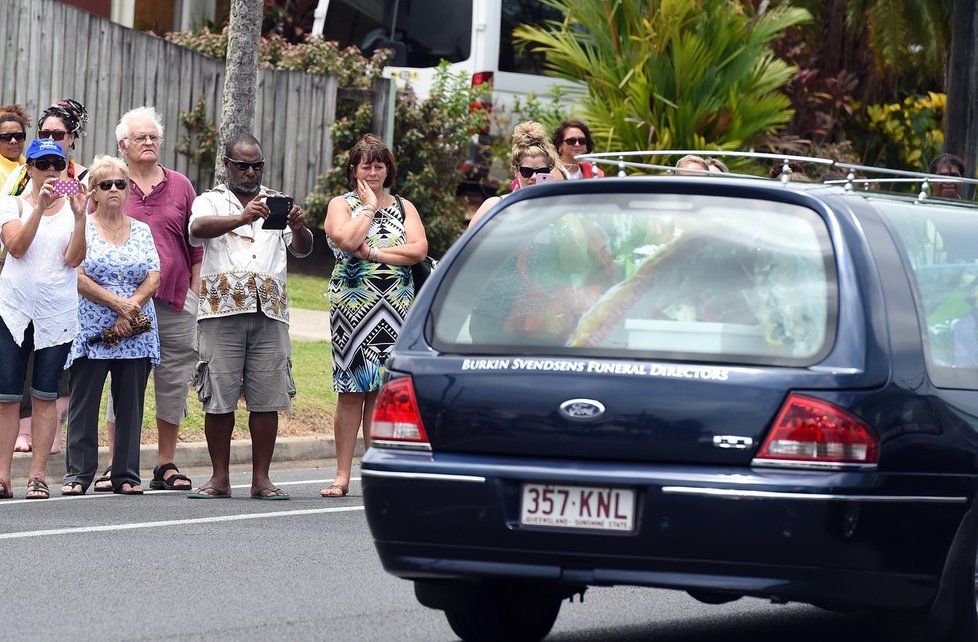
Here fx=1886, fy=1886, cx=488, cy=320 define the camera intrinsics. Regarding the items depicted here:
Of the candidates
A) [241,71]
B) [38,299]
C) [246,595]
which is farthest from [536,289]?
[241,71]

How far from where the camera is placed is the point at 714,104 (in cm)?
1623

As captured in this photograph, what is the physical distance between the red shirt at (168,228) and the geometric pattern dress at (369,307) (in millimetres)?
1043

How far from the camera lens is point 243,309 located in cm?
1012

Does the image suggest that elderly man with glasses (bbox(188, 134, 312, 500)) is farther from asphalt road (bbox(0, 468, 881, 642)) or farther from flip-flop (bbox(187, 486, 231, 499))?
Result: asphalt road (bbox(0, 468, 881, 642))

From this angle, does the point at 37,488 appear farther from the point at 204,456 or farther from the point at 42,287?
the point at 204,456

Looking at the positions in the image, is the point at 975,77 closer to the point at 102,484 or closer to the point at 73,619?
the point at 102,484

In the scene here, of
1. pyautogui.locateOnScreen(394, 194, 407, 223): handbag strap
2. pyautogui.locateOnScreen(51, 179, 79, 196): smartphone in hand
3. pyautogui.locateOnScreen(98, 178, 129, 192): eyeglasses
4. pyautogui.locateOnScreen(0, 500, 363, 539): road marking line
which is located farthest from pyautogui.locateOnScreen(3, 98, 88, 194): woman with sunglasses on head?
pyautogui.locateOnScreen(0, 500, 363, 539): road marking line

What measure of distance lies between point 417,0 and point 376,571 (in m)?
13.5

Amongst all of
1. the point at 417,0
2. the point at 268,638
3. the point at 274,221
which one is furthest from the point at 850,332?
the point at 417,0

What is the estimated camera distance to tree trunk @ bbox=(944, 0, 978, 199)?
49.9 ft

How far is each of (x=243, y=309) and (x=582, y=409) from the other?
480cm

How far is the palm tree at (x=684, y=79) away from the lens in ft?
53.4

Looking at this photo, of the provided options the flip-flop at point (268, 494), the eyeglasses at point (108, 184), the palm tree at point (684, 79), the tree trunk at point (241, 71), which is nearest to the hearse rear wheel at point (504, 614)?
the flip-flop at point (268, 494)

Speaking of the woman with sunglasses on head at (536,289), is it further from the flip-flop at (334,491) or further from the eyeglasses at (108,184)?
the eyeglasses at (108,184)
